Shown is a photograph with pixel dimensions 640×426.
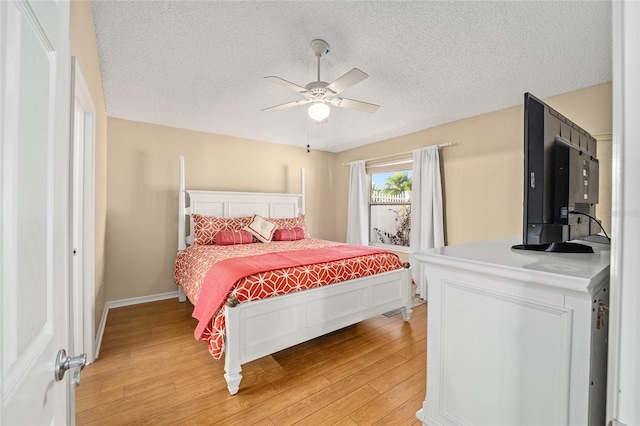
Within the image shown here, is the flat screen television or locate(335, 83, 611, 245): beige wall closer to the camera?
the flat screen television

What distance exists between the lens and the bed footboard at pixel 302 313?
73.6 inches

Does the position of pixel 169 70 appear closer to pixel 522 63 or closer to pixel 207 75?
pixel 207 75

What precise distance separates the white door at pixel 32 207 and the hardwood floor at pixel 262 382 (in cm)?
126

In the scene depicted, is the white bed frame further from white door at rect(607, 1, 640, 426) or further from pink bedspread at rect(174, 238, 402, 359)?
white door at rect(607, 1, 640, 426)

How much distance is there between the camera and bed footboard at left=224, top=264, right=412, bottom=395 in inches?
73.6

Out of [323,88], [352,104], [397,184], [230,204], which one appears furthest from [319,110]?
[397,184]

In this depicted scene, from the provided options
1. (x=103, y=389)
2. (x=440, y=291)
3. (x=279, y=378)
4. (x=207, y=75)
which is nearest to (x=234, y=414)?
(x=279, y=378)

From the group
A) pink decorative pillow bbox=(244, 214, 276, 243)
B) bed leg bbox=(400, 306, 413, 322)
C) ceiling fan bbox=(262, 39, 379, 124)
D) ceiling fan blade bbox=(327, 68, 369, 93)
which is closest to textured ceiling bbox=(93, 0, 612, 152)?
ceiling fan bbox=(262, 39, 379, 124)

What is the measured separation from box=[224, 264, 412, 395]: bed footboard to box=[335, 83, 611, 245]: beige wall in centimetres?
114

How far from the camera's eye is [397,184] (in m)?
4.47

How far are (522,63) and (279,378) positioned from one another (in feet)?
9.88

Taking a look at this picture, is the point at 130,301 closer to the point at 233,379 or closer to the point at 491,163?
the point at 233,379

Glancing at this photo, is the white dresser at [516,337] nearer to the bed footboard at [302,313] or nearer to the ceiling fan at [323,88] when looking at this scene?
the bed footboard at [302,313]

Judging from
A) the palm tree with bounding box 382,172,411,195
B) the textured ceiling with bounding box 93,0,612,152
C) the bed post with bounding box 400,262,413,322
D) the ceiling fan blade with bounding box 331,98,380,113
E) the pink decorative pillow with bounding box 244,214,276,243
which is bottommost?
the bed post with bounding box 400,262,413,322
